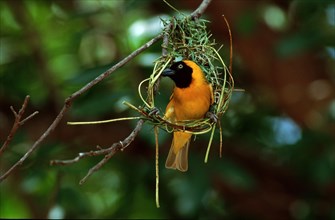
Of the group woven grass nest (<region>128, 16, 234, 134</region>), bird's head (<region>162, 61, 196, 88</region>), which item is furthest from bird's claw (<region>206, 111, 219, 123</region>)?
bird's head (<region>162, 61, 196, 88</region>)

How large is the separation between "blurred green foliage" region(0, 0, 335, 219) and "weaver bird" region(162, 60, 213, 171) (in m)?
0.69

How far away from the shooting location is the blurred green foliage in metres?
4.43

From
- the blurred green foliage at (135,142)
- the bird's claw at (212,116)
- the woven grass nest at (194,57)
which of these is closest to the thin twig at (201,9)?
the woven grass nest at (194,57)

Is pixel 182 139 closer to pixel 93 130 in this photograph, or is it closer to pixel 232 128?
pixel 232 128

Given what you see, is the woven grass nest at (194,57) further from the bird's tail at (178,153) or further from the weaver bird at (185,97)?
the bird's tail at (178,153)

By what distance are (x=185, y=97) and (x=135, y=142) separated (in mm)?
1654

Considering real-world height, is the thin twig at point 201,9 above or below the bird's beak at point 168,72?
above

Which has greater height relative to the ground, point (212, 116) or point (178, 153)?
point (212, 116)

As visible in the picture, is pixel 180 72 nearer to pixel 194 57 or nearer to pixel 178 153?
pixel 194 57

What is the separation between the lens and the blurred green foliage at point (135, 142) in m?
4.43

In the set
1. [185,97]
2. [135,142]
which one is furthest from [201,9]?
[135,142]

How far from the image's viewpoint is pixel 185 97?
345 centimetres

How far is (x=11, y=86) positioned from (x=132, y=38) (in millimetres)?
895

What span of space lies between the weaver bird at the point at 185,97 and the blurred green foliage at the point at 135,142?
69 cm
